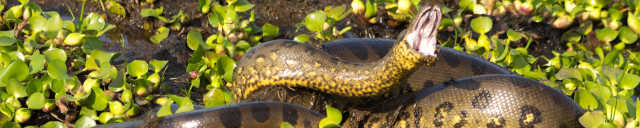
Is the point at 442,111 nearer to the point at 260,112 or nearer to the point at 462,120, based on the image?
the point at 462,120

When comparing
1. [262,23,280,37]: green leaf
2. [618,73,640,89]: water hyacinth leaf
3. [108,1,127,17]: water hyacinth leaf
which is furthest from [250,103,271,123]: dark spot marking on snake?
[108,1,127,17]: water hyacinth leaf

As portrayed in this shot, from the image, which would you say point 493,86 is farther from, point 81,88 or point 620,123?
point 81,88

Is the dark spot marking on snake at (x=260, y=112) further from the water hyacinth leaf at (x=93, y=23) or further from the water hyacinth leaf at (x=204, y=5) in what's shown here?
the water hyacinth leaf at (x=204, y=5)

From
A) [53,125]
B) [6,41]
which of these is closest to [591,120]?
[53,125]

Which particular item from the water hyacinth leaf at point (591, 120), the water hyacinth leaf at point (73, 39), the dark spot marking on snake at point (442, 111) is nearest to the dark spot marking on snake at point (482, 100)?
the dark spot marking on snake at point (442, 111)

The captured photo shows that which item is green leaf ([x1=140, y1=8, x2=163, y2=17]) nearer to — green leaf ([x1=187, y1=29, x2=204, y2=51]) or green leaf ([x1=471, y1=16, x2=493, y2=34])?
green leaf ([x1=187, y1=29, x2=204, y2=51])

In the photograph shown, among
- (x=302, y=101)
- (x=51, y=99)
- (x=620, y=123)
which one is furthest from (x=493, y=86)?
(x=51, y=99)
